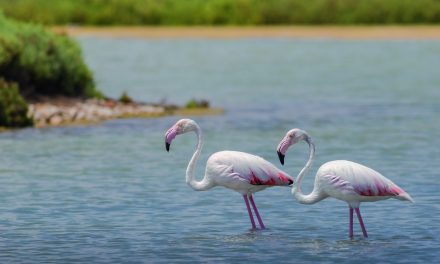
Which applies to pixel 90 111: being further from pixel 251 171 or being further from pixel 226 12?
pixel 226 12

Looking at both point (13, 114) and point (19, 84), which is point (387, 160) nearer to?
point (13, 114)

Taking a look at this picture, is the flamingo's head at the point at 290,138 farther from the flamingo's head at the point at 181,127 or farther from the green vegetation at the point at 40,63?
the green vegetation at the point at 40,63

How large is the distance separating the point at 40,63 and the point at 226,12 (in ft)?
142

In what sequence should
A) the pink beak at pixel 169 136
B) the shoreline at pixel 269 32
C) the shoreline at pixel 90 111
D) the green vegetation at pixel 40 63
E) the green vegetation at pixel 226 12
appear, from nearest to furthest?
the pink beak at pixel 169 136, the shoreline at pixel 90 111, the green vegetation at pixel 40 63, the shoreline at pixel 269 32, the green vegetation at pixel 226 12

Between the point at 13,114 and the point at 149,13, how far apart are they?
46.6 metres

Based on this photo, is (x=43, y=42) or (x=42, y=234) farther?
(x=43, y=42)

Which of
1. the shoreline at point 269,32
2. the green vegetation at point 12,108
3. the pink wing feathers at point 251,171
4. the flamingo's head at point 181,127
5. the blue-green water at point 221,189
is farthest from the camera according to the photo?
the shoreline at point 269,32

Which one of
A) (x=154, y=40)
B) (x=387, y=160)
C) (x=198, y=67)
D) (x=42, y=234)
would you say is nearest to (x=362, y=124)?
(x=387, y=160)

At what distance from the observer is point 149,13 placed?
73.5 meters

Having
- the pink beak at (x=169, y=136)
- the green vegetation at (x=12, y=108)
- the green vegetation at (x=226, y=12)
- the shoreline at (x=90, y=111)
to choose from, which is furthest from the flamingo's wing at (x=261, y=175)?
the green vegetation at (x=226, y=12)

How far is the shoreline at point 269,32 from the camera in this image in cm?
6644

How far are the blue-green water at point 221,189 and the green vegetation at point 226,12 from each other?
2628 centimetres

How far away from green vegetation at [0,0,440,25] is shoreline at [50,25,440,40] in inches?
25.8

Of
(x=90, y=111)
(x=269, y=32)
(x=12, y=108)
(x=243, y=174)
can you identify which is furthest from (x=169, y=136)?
(x=269, y=32)
